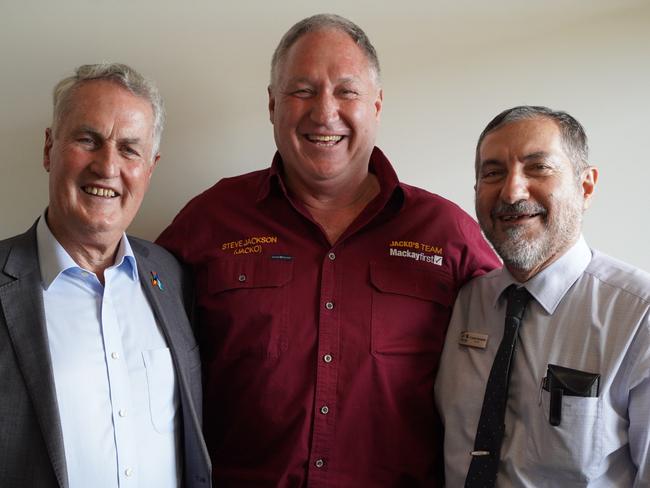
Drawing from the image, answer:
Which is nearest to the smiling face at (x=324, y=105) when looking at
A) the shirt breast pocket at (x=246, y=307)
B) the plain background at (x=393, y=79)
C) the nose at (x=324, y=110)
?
the nose at (x=324, y=110)

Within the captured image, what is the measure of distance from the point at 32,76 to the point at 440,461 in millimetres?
2120

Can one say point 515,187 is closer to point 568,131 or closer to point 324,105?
point 568,131

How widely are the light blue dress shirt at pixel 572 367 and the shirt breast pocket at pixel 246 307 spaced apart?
0.58m

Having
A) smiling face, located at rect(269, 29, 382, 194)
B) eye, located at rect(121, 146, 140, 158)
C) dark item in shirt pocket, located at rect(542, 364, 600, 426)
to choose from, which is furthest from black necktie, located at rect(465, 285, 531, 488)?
eye, located at rect(121, 146, 140, 158)

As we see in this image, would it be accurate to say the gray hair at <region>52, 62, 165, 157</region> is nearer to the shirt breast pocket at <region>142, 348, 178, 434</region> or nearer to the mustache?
the shirt breast pocket at <region>142, 348, 178, 434</region>

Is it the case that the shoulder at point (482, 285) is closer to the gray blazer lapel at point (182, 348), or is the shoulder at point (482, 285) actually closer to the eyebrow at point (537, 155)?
the eyebrow at point (537, 155)

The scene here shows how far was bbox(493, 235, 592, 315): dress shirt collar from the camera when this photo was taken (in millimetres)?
1756

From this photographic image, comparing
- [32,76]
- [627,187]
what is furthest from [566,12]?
[32,76]

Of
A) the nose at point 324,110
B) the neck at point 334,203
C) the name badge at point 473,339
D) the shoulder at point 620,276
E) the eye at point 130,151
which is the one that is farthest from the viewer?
the neck at point 334,203

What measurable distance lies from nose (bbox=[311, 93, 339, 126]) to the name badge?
816mm

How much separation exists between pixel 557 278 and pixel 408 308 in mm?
482

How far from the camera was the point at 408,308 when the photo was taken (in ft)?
6.57

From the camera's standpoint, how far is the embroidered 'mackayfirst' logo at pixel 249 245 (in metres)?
2.06

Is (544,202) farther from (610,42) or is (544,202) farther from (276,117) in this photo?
(610,42)
